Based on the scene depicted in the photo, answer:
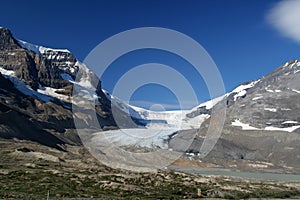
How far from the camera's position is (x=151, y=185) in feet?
211

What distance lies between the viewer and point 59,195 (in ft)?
142

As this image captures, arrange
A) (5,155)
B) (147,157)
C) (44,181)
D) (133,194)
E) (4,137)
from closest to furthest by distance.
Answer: (133,194), (44,181), (5,155), (4,137), (147,157)

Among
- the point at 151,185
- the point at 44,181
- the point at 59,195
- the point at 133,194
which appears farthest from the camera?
the point at 151,185

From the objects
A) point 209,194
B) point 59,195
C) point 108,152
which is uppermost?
point 108,152

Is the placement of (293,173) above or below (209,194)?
above

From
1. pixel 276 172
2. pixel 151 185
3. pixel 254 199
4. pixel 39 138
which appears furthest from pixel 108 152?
pixel 254 199

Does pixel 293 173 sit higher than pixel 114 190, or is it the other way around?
pixel 293 173

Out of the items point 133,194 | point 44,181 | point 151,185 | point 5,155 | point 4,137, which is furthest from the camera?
point 4,137

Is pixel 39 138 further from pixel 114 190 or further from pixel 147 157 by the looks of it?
pixel 114 190

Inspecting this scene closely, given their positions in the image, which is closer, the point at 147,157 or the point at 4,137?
the point at 4,137

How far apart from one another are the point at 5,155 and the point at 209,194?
6386cm

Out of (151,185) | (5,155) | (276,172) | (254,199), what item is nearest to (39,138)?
(5,155)

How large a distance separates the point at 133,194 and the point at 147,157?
133436 mm

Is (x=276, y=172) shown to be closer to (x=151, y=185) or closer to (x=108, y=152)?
(x=108, y=152)
